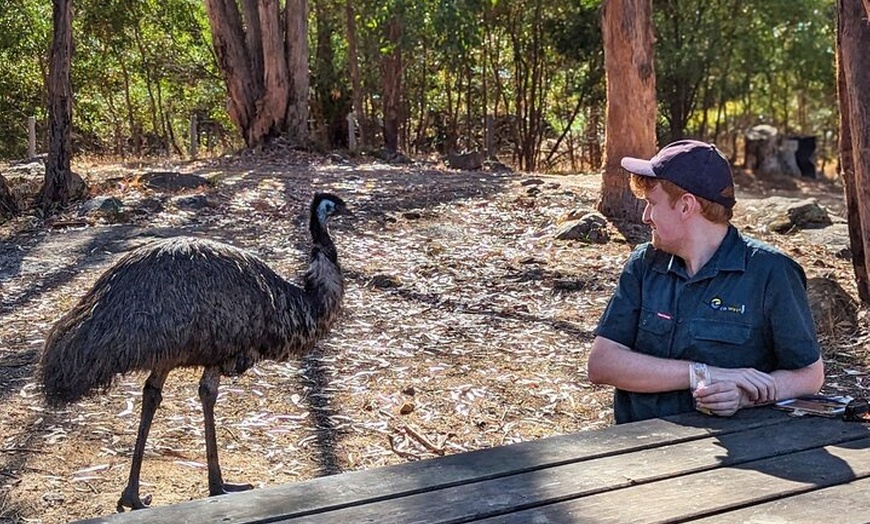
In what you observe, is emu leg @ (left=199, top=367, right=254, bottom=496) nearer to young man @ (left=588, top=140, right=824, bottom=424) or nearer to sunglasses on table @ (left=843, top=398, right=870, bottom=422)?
young man @ (left=588, top=140, right=824, bottom=424)

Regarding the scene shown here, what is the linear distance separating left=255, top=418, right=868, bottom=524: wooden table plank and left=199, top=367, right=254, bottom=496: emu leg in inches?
96.3

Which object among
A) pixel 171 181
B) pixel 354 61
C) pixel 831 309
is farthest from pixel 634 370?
pixel 354 61

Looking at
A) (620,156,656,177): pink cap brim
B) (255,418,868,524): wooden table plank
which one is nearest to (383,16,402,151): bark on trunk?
(620,156,656,177): pink cap brim

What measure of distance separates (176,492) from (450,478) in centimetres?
268

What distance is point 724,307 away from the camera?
3088mm

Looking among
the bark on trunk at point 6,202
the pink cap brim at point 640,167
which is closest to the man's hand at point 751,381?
the pink cap brim at point 640,167

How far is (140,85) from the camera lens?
94.7 feet

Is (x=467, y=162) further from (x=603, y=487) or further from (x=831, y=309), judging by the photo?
(x=603, y=487)

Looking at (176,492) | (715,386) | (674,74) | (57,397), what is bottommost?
(176,492)

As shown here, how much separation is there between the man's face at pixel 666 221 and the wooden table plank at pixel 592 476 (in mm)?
595

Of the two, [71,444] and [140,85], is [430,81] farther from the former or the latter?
[71,444]

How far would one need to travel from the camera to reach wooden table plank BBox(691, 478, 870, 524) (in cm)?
215

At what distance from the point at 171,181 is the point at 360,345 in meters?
5.85

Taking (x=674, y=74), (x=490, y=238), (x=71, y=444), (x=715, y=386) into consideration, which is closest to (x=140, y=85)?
(x=674, y=74)
